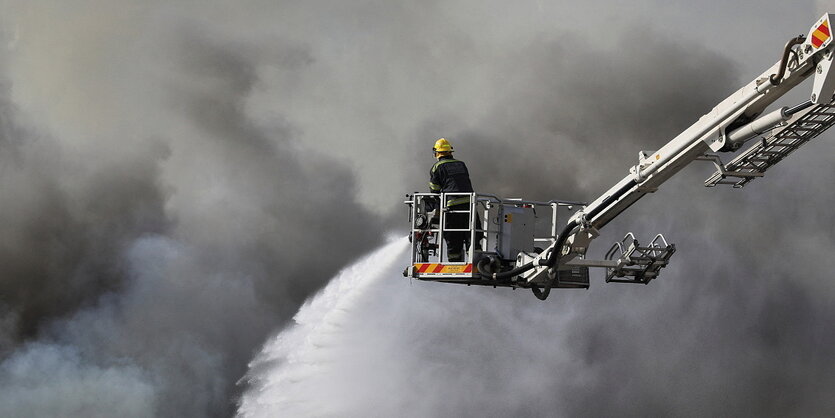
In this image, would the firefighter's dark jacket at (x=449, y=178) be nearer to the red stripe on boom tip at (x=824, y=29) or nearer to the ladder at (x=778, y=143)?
the ladder at (x=778, y=143)

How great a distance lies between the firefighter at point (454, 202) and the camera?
22.3 metres

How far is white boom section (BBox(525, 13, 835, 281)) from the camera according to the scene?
17.5 metres

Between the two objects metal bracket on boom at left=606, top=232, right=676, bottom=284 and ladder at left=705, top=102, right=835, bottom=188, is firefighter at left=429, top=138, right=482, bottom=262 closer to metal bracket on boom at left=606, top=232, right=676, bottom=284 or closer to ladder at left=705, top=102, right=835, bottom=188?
metal bracket on boom at left=606, top=232, right=676, bottom=284

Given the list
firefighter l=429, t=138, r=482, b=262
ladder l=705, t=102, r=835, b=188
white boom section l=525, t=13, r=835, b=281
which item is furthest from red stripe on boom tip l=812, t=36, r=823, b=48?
firefighter l=429, t=138, r=482, b=262

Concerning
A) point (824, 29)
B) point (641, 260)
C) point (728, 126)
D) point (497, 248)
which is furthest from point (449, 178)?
point (824, 29)

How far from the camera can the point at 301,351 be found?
2859cm

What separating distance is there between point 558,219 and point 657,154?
9.89 feet

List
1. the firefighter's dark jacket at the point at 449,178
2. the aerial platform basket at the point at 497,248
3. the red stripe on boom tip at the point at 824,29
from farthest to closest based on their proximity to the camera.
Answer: the firefighter's dark jacket at the point at 449,178
the aerial platform basket at the point at 497,248
the red stripe on boom tip at the point at 824,29

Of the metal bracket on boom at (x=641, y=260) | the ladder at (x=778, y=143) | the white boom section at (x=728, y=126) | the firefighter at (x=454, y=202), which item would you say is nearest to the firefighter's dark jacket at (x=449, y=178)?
the firefighter at (x=454, y=202)

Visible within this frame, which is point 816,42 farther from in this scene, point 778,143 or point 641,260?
point 641,260

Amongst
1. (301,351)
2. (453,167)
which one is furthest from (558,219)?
(301,351)

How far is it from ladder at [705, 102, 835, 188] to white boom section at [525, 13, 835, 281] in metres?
0.23

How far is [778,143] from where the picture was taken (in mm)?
18969

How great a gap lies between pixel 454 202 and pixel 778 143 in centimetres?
627
